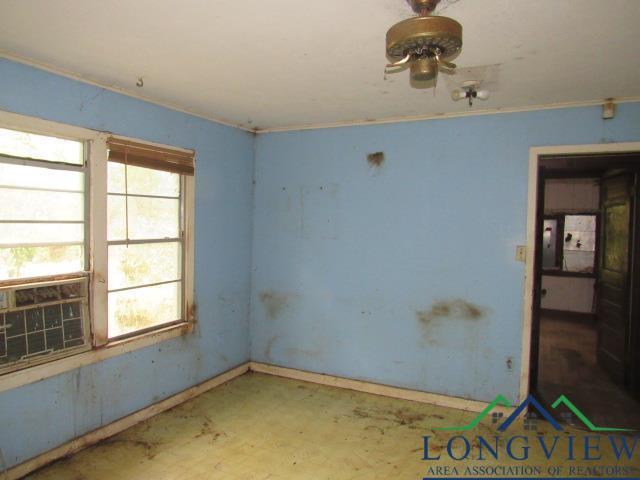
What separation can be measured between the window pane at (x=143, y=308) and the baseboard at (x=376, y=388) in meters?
1.22

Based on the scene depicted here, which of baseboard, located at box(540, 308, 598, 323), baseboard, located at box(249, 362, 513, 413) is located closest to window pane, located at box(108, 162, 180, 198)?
baseboard, located at box(249, 362, 513, 413)

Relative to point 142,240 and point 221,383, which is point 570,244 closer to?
point 221,383

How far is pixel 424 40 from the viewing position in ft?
5.05

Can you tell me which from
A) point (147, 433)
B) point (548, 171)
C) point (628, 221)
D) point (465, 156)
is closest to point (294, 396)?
point (147, 433)

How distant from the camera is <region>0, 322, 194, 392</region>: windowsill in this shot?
2.38 metres

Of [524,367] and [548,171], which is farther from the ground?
[548,171]

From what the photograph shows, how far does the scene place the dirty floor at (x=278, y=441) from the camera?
2.55m

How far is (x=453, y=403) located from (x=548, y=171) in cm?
208

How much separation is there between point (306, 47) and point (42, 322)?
7.43 ft

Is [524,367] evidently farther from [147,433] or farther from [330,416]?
[147,433]

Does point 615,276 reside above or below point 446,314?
above

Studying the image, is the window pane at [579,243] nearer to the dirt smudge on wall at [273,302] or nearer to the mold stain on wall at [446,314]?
the mold stain on wall at [446,314]

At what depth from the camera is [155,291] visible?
3.32m

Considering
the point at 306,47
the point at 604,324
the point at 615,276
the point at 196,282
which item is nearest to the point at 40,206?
the point at 196,282
